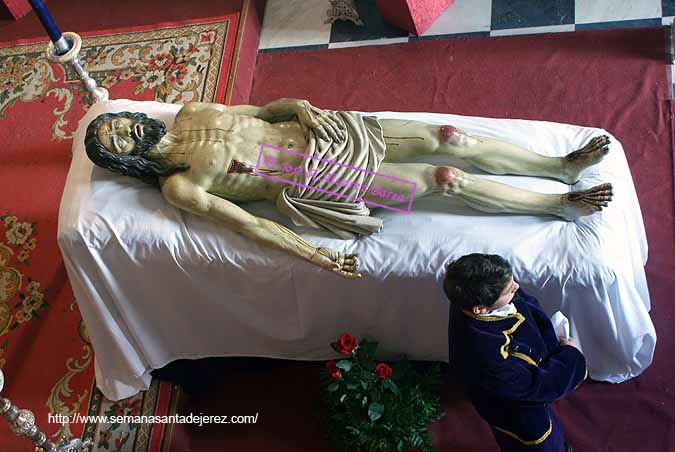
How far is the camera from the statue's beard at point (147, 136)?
90.1 inches

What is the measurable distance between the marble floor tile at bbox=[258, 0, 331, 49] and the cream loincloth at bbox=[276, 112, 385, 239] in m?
1.57

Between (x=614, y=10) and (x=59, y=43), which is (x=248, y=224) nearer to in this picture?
(x=59, y=43)

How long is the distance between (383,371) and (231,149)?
90cm

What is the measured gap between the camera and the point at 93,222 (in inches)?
89.4

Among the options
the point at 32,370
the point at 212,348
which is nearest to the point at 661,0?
the point at 212,348

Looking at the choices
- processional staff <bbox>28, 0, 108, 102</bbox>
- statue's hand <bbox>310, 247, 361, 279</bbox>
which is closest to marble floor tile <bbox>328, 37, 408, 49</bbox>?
processional staff <bbox>28, 0, 108, 102</bbox>

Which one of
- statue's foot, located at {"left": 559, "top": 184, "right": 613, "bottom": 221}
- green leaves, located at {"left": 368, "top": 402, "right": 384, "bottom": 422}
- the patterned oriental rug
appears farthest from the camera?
the patterned oriental rug

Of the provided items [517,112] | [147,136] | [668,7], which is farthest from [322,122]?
[668,7]

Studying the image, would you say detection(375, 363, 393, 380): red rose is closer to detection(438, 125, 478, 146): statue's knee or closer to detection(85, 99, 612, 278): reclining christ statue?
detection(85, 99, 612, 278): reclining christ statue

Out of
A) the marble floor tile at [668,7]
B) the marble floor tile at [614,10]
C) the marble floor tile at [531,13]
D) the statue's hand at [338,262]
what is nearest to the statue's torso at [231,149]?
the statue's hand at [338,262]

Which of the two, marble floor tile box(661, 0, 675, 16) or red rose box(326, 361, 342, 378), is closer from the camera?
red rose box(326, 361, 342, 378)

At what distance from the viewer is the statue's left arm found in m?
2.29

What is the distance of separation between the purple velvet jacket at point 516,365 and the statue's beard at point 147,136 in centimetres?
118

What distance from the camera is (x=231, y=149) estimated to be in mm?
2287
